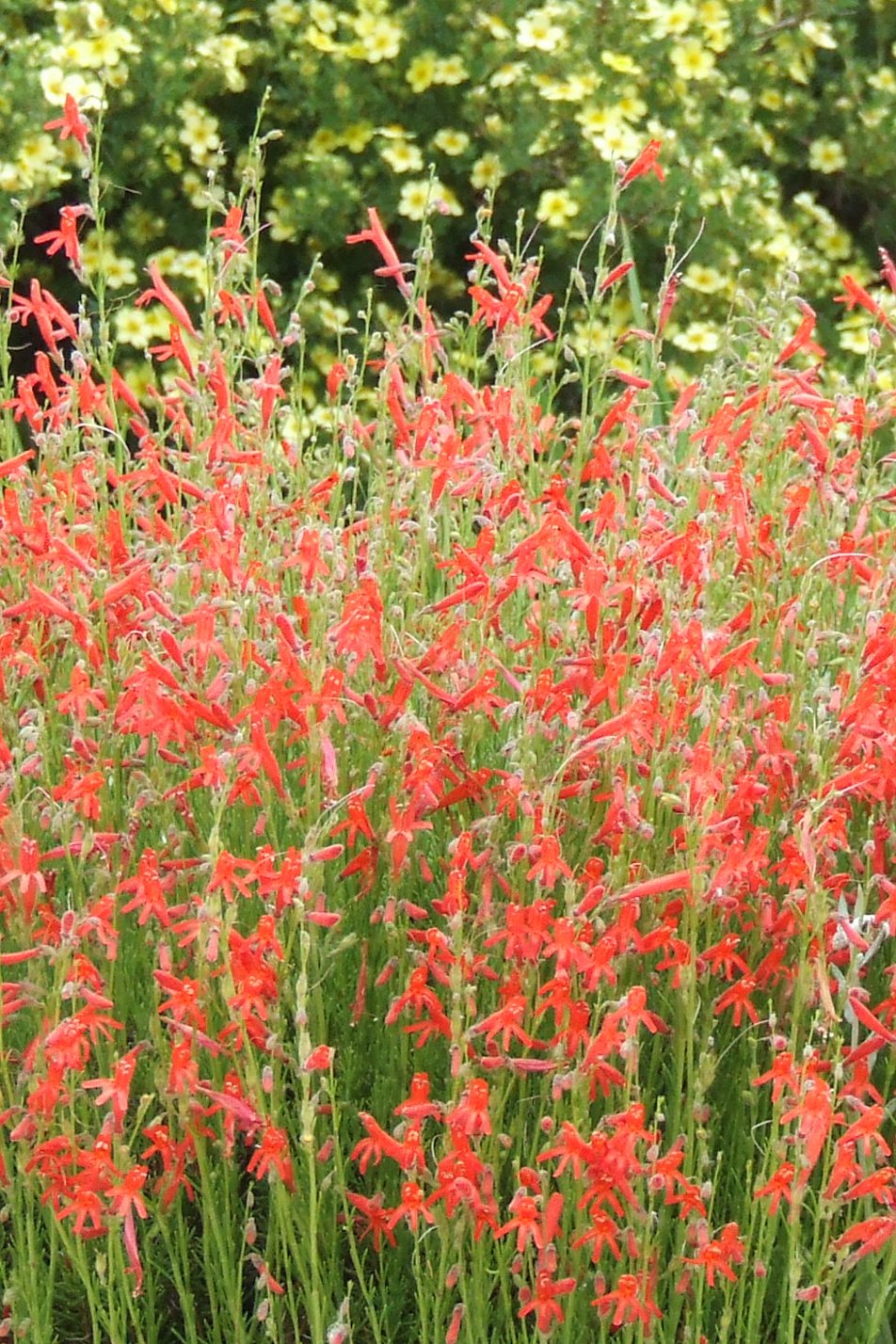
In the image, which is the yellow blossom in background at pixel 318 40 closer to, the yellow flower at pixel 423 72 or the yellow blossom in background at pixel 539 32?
the yellow flower at pixel 423 72

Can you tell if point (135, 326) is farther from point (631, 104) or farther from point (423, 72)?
point (631, 104)

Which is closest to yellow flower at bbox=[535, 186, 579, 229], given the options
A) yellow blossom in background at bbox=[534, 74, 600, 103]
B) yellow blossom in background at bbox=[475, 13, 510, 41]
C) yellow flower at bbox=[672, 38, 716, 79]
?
yellow blossom in background at bbox=[534, 74, 600, 103]

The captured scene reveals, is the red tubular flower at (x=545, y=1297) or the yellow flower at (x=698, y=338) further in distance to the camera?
the yellow flower at (x=698, y=338)

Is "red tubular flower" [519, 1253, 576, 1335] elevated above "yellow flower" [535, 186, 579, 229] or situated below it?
below

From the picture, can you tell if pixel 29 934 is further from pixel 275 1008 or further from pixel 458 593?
pixel 458 593

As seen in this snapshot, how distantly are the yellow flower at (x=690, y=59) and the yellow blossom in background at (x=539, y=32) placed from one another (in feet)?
1.52

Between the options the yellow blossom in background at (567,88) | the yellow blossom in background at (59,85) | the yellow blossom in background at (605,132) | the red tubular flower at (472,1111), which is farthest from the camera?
the yellow blossom in background at (567,88)

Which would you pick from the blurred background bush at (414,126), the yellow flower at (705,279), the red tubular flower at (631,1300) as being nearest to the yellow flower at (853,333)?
the blurred background bush at (414,126)

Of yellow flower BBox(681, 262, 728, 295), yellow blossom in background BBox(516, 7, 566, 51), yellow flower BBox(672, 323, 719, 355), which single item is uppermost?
yellow blossom in background BBox(516, 7, 566, 51)

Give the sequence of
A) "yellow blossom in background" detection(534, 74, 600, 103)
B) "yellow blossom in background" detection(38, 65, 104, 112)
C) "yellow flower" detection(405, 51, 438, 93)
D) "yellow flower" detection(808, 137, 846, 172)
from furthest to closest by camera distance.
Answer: "yellow flower" detection(808, 137, 846, 172)
"yellow flower" detection(405, 51, 438, 93)
"yellow blossom in background" detection(534, 74, 600, 103)
"yellow blossom in background" detection(38, 65, 104, 112)

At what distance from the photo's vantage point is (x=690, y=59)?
6.78 m

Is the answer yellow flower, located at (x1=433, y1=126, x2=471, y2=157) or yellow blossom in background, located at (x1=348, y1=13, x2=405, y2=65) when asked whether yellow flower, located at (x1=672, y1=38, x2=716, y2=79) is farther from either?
yellow blossom in background, located at (x1=348, y1=13, x2=405, y2=65)

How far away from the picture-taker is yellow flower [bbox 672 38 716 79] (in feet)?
22.2

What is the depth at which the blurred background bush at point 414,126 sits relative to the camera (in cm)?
641
